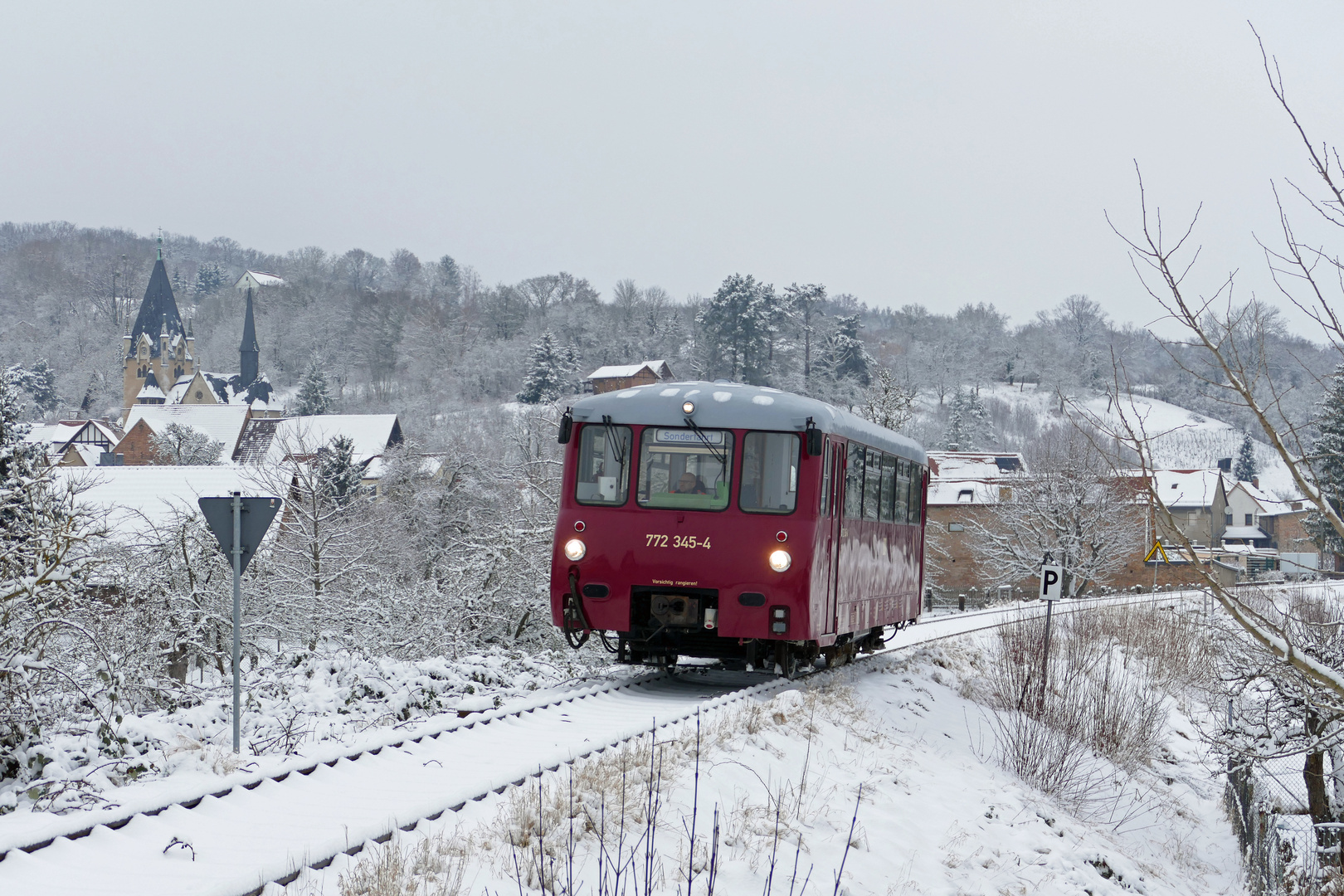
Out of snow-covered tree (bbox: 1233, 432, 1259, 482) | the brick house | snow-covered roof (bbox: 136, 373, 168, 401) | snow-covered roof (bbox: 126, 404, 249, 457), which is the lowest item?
snow-covered roof (bbox: 126, 404, 249, 457)

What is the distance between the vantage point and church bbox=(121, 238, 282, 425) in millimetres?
134000

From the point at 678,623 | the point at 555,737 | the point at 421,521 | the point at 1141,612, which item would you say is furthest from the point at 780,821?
the point at 421,521

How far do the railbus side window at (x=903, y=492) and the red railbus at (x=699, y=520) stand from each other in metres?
3.83

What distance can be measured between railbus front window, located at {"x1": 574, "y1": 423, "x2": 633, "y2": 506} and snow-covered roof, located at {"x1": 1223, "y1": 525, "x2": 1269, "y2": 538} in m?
79.4

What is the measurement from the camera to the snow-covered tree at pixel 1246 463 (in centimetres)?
10716

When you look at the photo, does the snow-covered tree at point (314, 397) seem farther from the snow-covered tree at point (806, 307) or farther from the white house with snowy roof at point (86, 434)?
the snow-covered tree at point (806, 307)

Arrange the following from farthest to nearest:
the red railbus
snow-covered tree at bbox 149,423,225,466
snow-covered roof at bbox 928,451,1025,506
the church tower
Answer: the church tower, snow-covered tree at bbox 149,423,225,466, snow-covered roof at bbox 928,451,1025,506, the red railbus

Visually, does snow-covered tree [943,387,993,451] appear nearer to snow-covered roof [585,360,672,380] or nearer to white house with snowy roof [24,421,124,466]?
snow-covered roof [585,360,672,380]

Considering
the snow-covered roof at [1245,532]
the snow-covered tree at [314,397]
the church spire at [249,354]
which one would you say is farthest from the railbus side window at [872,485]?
the church spire at [249,354]

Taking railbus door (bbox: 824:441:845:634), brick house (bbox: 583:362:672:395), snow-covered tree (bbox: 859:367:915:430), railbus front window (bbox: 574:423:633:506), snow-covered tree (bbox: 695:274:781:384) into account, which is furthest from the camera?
brick house (bbox: 583:362:672:395)

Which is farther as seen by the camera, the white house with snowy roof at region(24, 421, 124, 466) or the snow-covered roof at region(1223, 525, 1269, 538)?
the white house with snowy roof at region(24, 421, 124, 466)

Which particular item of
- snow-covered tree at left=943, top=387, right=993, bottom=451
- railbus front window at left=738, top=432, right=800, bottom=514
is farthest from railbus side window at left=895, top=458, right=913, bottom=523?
snow-covered tree at left=943, top=387, right=993, bottom=451

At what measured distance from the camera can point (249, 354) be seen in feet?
482

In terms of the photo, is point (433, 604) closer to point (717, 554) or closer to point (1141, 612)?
point (717, 554)
